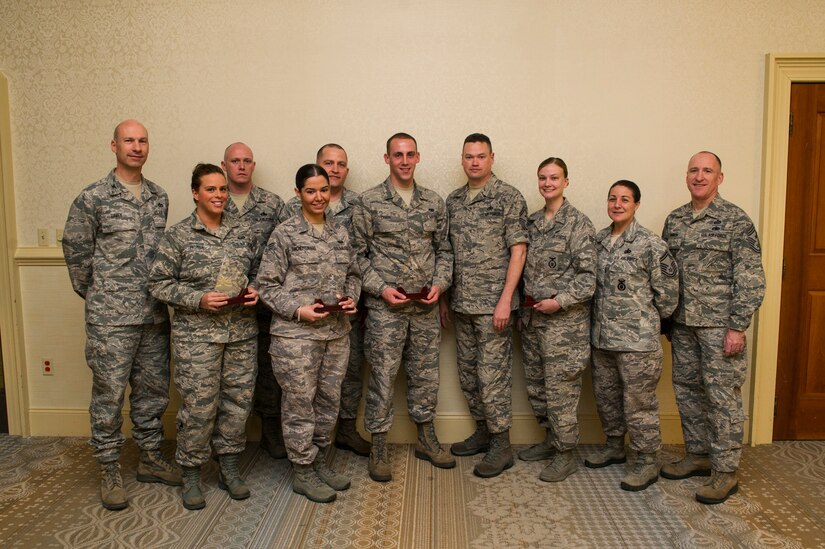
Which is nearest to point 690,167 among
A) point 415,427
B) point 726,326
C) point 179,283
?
point 726,326

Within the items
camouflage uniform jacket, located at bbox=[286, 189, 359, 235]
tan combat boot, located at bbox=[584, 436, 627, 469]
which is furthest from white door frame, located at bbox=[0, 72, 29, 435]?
tan combat boot, located at bbox=[584, 436, 627, 469]

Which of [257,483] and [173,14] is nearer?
[257,483]

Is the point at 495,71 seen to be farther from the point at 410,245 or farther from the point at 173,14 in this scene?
the point at 173,14

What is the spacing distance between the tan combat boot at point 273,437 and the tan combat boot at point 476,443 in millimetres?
992

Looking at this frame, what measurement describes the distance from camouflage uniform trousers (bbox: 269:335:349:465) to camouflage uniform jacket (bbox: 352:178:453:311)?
409 mm

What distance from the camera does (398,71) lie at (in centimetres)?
355

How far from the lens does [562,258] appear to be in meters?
3.15

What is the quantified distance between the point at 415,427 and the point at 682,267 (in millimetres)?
1779

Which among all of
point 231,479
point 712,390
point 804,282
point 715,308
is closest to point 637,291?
point 715,308

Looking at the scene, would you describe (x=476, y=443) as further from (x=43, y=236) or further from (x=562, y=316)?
(x=43, y=236)

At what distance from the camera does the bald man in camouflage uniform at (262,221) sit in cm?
328

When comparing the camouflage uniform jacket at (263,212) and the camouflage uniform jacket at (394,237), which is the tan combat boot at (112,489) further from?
the camouflage uniform jacket at (394,237)

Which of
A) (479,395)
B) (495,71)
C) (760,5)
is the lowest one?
(479,395)

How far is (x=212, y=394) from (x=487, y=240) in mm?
1599
